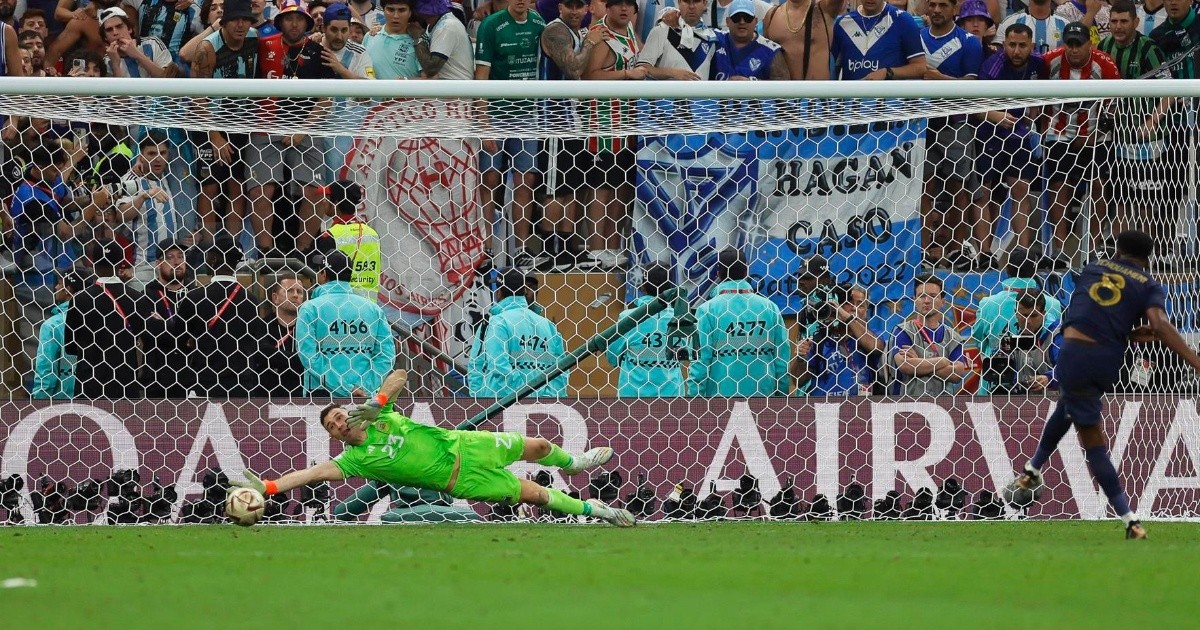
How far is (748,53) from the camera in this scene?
1358cm

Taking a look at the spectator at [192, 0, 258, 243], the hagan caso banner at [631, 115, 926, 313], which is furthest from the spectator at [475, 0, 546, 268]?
the spectator at [192, 0, 258, 243]

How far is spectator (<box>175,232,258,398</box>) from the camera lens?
11.0 metres

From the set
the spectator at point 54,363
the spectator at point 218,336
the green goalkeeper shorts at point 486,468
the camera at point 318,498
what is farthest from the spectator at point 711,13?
the spectator at point 54,363

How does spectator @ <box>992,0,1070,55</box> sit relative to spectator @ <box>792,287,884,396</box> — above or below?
above

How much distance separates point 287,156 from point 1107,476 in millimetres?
6872

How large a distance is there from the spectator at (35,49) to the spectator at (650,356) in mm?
5980

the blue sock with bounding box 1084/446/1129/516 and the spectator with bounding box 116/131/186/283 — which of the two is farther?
the spectator with bounding box 116/131/186/283

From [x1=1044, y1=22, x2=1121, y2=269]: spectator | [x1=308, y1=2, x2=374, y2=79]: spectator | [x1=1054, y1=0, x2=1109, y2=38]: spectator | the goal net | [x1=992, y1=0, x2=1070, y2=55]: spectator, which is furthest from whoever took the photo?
[x1=1054, y1=0, x2=1109, y2=38]: spectator

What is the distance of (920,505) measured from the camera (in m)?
10.9

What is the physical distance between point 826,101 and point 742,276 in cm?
147

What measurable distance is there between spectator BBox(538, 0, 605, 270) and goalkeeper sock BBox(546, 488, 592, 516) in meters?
2.64

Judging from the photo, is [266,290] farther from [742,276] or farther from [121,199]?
[742,276]

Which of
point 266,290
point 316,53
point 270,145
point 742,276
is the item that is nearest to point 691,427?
point 742,276

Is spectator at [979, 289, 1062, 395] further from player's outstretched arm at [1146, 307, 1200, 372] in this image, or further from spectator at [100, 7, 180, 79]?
spectator at [100, 7, 180, 79]
